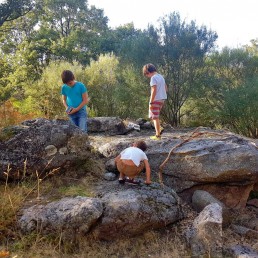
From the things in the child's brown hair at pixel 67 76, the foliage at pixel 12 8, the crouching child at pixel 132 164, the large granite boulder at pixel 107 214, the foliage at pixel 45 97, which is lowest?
the large granite boulder at pixel 107 214

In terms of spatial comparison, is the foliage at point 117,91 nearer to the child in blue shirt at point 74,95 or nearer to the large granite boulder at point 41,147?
the child in blue shirt at point 74,95

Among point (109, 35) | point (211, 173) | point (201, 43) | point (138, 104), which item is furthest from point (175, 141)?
point (109, 35)

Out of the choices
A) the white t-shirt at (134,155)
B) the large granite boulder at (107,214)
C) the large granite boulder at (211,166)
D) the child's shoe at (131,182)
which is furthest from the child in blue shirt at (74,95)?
the large granite boulder at (107,214)

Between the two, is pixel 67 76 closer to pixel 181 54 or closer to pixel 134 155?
pixel 134 155

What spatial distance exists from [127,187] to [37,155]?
1580 mm

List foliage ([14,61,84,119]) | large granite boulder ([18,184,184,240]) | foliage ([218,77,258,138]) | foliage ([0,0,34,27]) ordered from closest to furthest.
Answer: large granite boulder ([18,184,184,240]) < foliage ([14,61,84,119]) < foliage ([218,77,258,138]) < foliage ([0,0,34,27])

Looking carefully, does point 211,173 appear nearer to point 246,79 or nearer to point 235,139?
point 235,139

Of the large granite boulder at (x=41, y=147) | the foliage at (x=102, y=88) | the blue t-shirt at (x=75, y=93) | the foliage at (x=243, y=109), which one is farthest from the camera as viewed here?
the foliage at (x=102, y=88)

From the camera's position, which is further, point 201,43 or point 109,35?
point 109,35

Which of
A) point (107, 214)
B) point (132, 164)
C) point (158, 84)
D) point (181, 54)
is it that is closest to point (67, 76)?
point (158, 84)

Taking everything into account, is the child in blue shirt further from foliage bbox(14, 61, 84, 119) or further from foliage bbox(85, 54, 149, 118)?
foliage bbox(85, 54, 149, 118)

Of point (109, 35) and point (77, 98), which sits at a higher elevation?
point (109, 35)

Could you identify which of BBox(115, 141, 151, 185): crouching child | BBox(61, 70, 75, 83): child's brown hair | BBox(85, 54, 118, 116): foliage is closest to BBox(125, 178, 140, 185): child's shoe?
BBox(115, 141, 151, 185): crouching child

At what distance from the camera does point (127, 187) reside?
5309 mm
